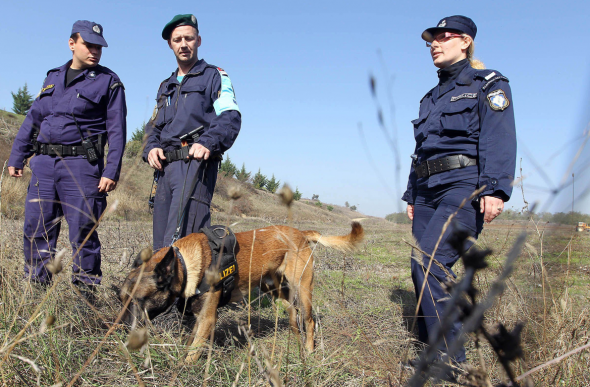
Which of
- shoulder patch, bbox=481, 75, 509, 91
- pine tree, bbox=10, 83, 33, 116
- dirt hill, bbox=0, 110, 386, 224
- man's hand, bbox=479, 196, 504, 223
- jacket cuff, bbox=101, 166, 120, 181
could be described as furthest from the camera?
pine tree, bbox=10, 83, 33, 116

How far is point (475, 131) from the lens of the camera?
105 inches

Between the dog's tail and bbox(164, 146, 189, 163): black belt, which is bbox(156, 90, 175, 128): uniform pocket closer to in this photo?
bbox(164, 146, 189, 163): black belt

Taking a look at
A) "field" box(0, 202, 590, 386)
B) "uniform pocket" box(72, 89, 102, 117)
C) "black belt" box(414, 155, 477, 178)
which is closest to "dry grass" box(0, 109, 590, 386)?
"field" box(0, 202, 590, 386)

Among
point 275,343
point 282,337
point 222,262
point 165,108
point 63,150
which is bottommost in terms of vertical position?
point 282,337

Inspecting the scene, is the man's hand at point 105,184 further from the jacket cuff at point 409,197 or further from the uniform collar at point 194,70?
the jacket cuff at point 409,197

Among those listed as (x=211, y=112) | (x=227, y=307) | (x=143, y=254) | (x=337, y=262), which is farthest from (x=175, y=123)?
(x=337, y=262)

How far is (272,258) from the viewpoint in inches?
136

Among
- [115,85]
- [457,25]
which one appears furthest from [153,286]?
[457,25]

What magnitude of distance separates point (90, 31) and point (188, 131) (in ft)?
4.52

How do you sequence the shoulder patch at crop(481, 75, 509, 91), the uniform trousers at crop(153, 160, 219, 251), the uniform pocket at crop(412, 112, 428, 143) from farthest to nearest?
the uniform trousers at crop(153, 160, 219, 251), the uniform pocket at crop(412, 112, 428, 143), the shoulder patch at crop(481, 75, 509, 91)

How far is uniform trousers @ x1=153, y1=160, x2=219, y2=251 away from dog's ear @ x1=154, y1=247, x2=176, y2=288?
63cm

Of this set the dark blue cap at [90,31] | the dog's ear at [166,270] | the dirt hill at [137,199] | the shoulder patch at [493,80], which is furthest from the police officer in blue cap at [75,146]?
the dirt hill at [137,199]

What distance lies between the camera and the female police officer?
96.0 inches

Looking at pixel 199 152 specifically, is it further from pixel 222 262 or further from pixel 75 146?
pixel 75 146
